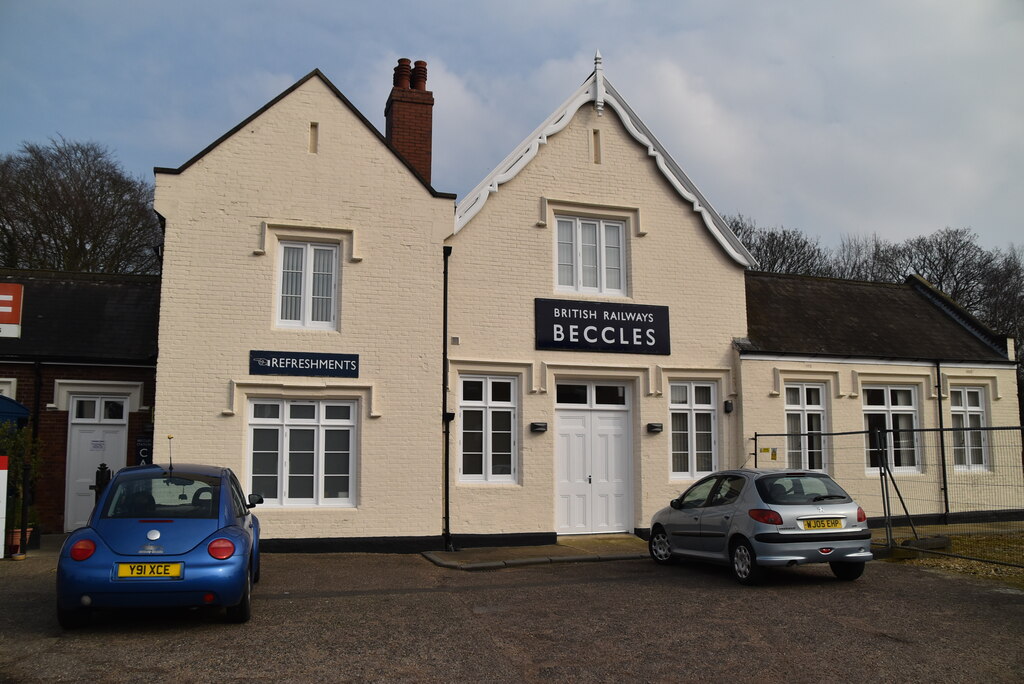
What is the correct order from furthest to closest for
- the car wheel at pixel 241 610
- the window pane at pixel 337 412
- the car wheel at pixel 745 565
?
the window pane at pixel 337 412, the car wheel at pixel 745 565, the car wheel at pixel 241 610

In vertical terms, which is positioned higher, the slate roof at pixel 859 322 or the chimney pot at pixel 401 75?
the chimney pot at pixel 401 75

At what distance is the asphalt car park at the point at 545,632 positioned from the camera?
6.66 metres

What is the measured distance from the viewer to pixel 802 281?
2042 cm

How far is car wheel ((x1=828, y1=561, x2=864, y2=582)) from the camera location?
35.4 ft

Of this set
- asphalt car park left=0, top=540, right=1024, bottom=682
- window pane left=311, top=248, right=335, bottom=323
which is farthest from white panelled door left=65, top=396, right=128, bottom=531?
window pane left=311, top=248, right=335, bottom=323

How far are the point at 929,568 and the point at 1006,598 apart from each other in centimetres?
215

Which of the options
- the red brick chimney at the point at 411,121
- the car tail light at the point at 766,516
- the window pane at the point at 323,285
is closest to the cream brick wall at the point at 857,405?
the car tail light at the point at 766,516

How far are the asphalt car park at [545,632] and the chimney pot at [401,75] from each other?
943 cm

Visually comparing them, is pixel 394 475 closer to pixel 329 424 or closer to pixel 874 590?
pixel 329 424

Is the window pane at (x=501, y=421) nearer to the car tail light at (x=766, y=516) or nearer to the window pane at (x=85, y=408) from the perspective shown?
the car tail light at (x=766, y=516)

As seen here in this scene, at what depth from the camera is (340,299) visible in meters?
13.9

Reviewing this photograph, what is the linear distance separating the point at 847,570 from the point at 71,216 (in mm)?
28990

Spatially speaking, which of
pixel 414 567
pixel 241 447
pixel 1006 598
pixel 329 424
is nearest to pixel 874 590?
pixel 1006 598

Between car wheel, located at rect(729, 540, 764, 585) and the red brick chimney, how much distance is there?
9050 millimetres
